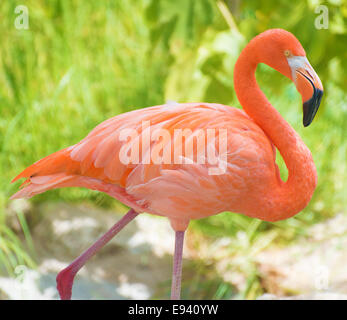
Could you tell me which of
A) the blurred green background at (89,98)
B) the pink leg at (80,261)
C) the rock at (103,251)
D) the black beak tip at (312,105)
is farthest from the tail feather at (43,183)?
the rock at (103,251)

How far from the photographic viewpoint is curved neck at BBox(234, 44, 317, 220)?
70.6 inches

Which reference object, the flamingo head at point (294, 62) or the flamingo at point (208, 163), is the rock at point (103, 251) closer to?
the flamingo at point (208, 163)

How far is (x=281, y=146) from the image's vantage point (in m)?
1.84

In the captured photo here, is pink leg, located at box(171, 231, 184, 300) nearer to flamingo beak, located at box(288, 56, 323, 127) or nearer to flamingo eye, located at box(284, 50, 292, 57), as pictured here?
flamingo beak, located at box(288, 56, 323, 127)

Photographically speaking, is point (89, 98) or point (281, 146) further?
point (89, 98)

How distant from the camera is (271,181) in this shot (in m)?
1.77

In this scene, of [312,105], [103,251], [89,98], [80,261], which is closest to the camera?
[312,105]

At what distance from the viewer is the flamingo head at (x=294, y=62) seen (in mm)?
1674

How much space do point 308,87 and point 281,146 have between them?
25 cm

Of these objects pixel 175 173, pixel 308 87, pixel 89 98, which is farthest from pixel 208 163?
pixel 89 98

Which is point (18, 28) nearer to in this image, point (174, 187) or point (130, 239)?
point (130, 239)

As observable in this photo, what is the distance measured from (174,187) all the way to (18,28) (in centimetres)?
196

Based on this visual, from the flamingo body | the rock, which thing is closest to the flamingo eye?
the flamingo body

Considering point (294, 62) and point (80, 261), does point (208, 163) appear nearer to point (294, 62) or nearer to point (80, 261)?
point (294, 62)
